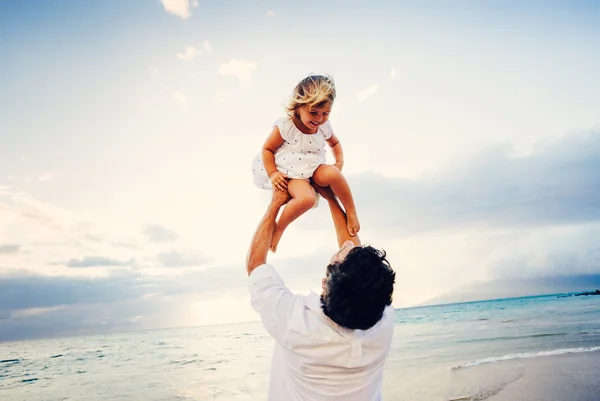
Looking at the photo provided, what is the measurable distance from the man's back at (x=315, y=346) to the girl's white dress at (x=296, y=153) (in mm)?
977

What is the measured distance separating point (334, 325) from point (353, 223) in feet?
3.10

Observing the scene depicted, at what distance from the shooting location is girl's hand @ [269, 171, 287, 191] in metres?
2.64

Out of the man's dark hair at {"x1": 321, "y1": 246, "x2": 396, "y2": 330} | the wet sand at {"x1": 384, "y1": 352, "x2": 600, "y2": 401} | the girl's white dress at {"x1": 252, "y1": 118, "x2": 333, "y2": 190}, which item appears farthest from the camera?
the wet sand at {"x1": 384, "y1": 352, "x2": 600, "y2": 401}

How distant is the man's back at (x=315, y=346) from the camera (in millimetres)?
1822

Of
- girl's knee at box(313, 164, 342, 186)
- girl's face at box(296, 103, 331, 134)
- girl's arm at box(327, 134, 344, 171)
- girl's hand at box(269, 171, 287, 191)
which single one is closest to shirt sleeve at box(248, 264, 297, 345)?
girl's hand at box(269, 171, 287, 191)

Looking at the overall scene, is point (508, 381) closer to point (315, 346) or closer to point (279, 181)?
point (279, 181)

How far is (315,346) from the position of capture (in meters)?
1.83

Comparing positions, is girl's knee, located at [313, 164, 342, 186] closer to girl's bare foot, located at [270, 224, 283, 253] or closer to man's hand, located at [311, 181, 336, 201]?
man's hand, located at [311, 181, 336, 201]

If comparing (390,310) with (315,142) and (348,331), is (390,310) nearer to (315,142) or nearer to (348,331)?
(348,331)

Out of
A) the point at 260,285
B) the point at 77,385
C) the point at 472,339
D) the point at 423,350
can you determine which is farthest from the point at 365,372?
the point at 472,339

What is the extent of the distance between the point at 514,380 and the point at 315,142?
6488 millimetres

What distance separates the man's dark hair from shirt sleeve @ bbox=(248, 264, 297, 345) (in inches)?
6.6

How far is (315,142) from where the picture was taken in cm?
289

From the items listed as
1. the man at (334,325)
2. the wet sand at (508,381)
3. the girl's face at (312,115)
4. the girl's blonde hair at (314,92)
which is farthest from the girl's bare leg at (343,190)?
the wet sand at (508,381)
